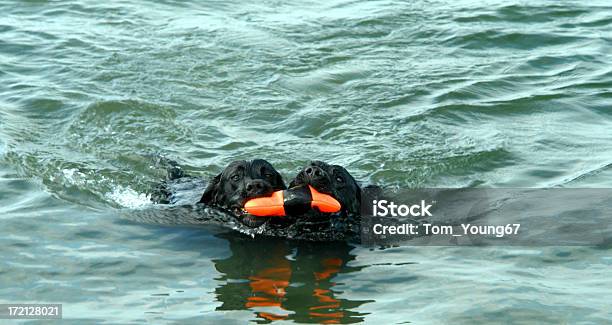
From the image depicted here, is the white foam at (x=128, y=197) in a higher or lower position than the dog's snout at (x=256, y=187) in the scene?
lower

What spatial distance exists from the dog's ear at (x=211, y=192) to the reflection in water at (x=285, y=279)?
41cm

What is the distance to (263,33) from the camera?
13.7m

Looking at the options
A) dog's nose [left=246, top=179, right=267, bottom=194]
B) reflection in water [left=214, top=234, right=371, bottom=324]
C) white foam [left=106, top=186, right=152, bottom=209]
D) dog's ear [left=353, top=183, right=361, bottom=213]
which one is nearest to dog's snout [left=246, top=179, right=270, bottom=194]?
dog's nose [left=246, top=179, right=267, bottom=194]

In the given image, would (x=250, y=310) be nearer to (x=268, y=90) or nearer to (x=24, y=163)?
(x=24, y=163)

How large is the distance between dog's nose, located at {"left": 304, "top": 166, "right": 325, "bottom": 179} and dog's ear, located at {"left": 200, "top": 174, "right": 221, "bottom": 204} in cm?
90

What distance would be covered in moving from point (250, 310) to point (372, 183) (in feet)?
9.98

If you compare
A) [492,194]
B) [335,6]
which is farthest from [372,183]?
[335,6]

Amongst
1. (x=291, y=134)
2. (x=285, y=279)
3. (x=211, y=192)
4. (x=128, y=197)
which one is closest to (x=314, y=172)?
(x=285, y=279)

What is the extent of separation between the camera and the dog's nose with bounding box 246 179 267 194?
24.8 ft

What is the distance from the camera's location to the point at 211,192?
26.9 feet

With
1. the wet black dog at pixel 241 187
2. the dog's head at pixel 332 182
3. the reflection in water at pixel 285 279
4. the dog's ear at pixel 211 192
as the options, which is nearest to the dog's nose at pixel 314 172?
the dog's head at pixel 332 182

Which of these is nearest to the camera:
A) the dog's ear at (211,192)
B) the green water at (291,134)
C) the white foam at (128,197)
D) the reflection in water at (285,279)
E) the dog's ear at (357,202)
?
the reflection in water at (285,279)

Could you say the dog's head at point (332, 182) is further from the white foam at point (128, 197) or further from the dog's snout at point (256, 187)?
the white foam at point (128, 197)

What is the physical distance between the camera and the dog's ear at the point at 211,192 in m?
8.13
